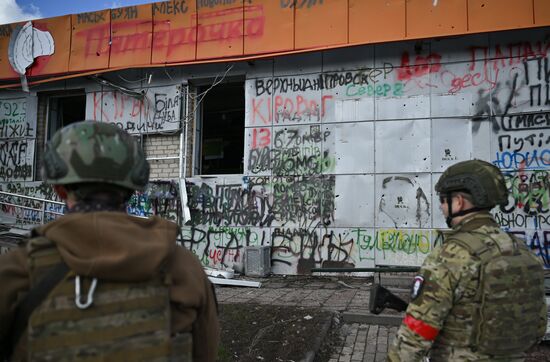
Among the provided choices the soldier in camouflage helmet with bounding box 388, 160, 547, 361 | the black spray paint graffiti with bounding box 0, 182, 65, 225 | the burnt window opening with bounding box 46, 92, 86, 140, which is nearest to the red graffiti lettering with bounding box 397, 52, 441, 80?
the soldier in camouflage helmet with bounding box 388, 160, 547, 361

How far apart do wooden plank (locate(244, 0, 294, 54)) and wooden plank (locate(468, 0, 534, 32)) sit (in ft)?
10.1

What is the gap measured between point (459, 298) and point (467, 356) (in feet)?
0.83

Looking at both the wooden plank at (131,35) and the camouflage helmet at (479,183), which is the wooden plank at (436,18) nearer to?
the wooden plank at (131,35)

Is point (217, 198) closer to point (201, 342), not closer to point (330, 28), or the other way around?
point (330, 28)

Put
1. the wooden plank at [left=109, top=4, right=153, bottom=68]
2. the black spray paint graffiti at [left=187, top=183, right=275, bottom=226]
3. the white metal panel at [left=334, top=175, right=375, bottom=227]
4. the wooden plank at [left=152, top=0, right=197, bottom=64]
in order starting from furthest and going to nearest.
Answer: the wooden plank at [left=109, top=4, right=153, bottom=68] < the wooden plank at [left=152, top=0, right=197, bottom=64] < the black spray paint graffiti at [left=187, top=183, right=275, bottom=226] < the white metal panel at [left=334, top=175, right=375, bottom=227]

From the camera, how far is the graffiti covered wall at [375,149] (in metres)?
7.28

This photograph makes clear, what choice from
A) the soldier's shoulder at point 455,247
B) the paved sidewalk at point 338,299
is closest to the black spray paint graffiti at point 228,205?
the paved sidewalk at point 338,299

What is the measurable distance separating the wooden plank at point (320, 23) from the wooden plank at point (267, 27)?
0.15 meters

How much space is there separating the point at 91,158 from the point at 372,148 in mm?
6957

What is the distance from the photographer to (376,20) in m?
7.49

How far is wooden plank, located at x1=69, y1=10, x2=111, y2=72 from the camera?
9008 millimetres

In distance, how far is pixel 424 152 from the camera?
7617 mm

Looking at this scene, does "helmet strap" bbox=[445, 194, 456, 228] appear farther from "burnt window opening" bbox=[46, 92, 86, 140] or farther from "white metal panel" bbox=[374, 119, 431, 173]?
"burnt window opening" bbox=[46, 92, 86, 140]

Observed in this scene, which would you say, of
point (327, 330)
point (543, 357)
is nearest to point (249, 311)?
point (327, 330)
